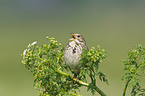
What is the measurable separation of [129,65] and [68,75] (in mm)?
624

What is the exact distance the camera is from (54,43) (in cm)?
275

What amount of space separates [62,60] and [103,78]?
23.9 inches

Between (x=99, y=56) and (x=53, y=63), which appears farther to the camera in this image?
(x=53, y=63)

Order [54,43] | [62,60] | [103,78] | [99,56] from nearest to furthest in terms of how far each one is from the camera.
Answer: [99,56]
[103,78]
[54,43]
[62,60]

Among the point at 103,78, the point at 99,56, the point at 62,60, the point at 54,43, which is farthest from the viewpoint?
the point at 62,60

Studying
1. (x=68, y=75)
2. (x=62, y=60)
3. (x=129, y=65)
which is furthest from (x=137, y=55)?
(x=62, y=60)

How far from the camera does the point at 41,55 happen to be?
277 centimetres

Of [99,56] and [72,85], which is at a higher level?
[99,56]

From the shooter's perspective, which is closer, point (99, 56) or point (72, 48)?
point (99, 56)

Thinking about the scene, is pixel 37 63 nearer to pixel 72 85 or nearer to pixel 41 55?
pixel 41 55

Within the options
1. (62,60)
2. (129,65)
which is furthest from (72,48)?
(129,65)

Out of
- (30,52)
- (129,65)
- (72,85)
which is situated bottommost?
(72,85)

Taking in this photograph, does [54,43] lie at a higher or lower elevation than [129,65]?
higher

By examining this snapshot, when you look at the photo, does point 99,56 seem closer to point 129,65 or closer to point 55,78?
point 129,65
